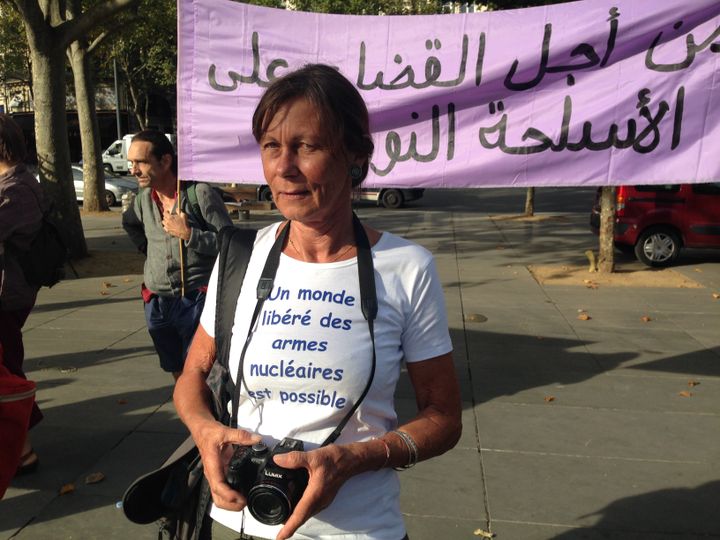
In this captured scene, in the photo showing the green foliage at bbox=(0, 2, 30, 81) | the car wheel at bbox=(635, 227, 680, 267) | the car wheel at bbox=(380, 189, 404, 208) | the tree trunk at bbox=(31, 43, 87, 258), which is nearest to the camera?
the tree trunk at bbox=(31, 43, 87, 258)

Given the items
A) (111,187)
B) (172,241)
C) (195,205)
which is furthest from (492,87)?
(111,187)

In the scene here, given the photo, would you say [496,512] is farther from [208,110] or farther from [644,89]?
[208,110]

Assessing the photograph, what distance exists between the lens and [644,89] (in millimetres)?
4051

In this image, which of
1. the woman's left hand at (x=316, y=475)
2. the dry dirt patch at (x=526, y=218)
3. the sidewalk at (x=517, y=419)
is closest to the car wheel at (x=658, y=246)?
the sidewalk at (x=517, y=419)

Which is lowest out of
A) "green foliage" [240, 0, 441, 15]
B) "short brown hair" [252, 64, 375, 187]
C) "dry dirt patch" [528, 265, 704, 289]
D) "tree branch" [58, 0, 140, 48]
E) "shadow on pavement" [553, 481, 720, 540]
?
"dry dirt patch" [528, 265, 704, 289]

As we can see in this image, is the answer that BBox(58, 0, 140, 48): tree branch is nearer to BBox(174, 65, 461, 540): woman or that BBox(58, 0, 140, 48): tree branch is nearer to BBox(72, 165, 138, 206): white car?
BBox(174, 65, 461, 540): woman

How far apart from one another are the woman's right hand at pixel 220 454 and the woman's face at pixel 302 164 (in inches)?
20.2

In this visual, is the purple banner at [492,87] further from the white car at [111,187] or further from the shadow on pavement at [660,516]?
the white car at [111,187]

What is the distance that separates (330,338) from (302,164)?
0.40m

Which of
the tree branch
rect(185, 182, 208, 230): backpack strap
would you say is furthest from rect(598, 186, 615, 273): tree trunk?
rect(185, 182, 208, 230): backpack strap

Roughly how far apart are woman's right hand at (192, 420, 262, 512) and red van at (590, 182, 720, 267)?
1144 cm

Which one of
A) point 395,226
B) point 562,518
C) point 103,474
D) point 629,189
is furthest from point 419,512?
point 395,226

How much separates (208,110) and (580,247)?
35.2 feet

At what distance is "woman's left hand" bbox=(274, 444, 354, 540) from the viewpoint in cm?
139
